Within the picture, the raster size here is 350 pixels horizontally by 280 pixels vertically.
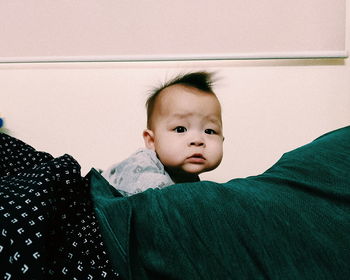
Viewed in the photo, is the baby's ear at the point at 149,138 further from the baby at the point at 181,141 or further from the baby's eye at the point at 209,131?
the baby's eye at the point at 209,131

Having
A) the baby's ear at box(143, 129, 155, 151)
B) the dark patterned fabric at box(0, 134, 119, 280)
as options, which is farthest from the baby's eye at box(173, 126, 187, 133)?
the dark patterned fabric at box(0, 134, 119, 280)

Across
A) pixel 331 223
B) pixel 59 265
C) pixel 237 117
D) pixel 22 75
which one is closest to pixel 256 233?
pixel 331 223

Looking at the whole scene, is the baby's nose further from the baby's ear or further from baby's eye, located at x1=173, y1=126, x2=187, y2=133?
the baby's ear

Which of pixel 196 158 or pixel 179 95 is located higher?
pixel 179 95

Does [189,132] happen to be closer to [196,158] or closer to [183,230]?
[196,158]

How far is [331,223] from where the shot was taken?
1.55 ft

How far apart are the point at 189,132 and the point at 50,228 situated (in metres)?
0.48

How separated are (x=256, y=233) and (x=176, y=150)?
1.39 ft

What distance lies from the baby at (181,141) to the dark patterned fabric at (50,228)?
242 mm

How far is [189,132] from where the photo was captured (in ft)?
2.84

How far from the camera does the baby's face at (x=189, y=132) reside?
2.79ft

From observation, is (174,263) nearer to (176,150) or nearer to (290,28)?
(176,150)

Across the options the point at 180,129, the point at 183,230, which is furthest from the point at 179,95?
the point at 183,230

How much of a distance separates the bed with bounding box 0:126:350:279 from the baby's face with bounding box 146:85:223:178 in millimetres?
312
